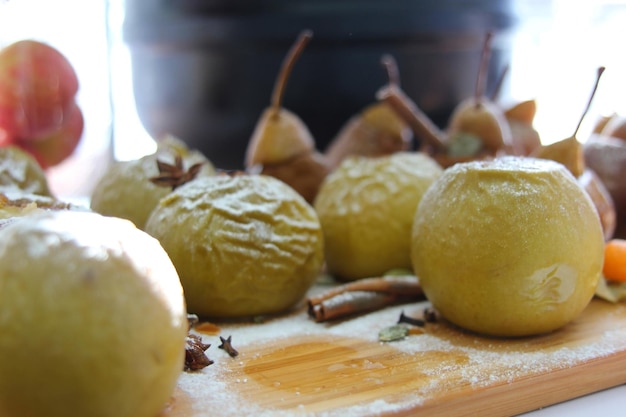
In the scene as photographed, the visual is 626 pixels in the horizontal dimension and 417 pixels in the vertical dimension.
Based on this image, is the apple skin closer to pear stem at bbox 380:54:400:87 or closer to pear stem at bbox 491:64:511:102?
pear stem at bbox 380:54:400:87

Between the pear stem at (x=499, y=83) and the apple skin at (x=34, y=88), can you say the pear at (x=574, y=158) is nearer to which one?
the pear stem at (x=499, y=83)

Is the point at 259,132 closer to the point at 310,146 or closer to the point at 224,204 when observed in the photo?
the point at 310,146

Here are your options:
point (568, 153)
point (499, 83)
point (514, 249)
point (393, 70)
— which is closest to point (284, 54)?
point (393, 70)

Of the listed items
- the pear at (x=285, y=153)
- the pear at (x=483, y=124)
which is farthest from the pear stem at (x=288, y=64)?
the pear at (x=483, y=124)

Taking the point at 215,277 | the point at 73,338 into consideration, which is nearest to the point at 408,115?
the point at 215,277

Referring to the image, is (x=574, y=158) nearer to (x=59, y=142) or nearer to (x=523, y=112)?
(x=523, y=112)

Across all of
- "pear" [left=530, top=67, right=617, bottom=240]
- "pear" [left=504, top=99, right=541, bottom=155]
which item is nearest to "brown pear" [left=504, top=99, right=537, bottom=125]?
"pear" [left=504, top=99, right=541, bottom=155]
